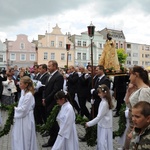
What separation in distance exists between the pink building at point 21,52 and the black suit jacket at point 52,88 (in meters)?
48.5

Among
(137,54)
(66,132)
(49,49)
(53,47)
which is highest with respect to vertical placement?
(53,47)

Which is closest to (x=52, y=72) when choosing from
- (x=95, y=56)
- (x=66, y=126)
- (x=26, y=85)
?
(x=26, y=85)

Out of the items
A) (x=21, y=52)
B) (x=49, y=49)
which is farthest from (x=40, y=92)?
(x=49, y=49)

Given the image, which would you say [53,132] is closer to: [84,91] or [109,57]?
[84,91]

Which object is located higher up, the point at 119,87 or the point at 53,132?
the point at 119,87

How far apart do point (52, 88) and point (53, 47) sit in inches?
2047

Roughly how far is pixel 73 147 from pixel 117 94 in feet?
20.7

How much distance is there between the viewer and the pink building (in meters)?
54.8

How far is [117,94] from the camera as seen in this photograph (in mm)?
11133

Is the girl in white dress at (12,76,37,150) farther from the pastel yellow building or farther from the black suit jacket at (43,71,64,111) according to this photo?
the pastel yellow building

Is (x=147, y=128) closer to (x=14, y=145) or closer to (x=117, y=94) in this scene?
(x=14, y=145)

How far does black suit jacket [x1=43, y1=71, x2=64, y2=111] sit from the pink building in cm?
4847

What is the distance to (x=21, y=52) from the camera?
55656 millimetres

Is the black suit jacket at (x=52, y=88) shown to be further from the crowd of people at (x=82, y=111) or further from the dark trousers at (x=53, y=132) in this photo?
the dark trousers at (x=53, y=132)
